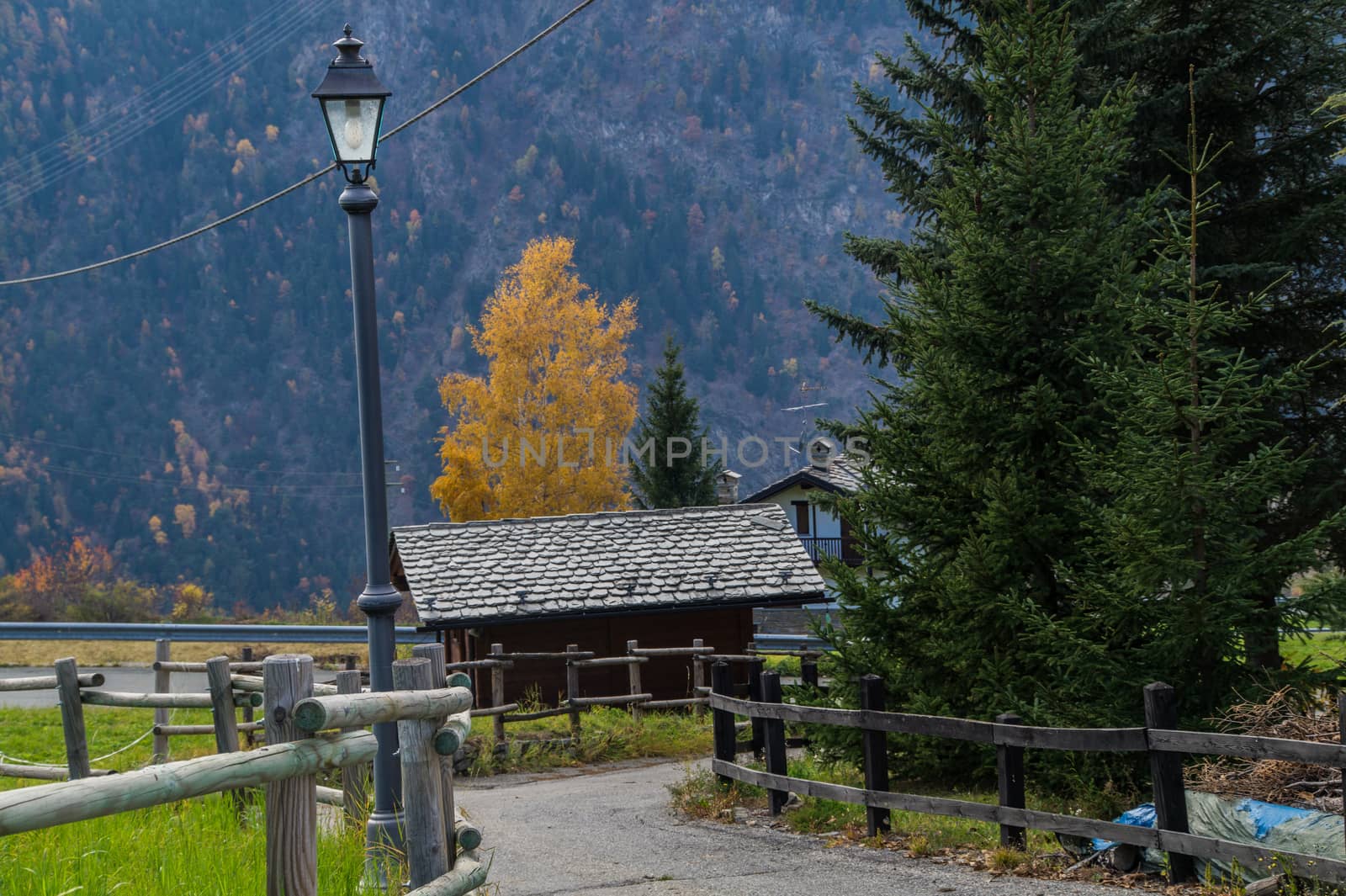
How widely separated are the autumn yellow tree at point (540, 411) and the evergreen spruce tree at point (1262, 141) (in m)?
29.2

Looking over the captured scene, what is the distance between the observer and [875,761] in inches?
372

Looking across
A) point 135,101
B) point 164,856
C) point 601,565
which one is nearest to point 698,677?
point 601,565

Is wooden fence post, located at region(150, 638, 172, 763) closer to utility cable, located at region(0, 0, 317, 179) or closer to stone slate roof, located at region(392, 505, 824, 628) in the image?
stone slate roof, located at region(392, 505, 824, 628)

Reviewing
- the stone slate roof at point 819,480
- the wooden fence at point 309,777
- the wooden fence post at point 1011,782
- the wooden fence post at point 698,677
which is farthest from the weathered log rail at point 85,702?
the stone slate roof at point 819,480

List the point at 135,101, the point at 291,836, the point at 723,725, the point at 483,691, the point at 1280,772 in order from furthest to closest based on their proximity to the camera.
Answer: the point at 135,101
the point at 483,691
the point at 723,725
the point at 1280,772
the point at 291,836

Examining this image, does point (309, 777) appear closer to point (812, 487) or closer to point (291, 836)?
point (291, 836)

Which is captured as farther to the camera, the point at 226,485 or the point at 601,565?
the point at 226,485

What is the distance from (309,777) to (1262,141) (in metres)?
17.0

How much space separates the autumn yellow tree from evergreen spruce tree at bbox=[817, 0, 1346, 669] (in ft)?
95.8

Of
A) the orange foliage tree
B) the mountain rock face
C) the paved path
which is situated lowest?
the paved path

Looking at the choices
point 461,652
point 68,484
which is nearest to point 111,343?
point 68,484

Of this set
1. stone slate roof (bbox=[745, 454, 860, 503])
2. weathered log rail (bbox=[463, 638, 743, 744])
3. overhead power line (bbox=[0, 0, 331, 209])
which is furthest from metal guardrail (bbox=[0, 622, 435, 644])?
overhead power line (bbox=[0, 0, 331, 209])

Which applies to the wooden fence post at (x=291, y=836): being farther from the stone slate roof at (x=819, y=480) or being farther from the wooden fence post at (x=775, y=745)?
the stone slate roof at (x=819, y=480)

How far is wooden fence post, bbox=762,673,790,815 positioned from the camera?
1073 cm
